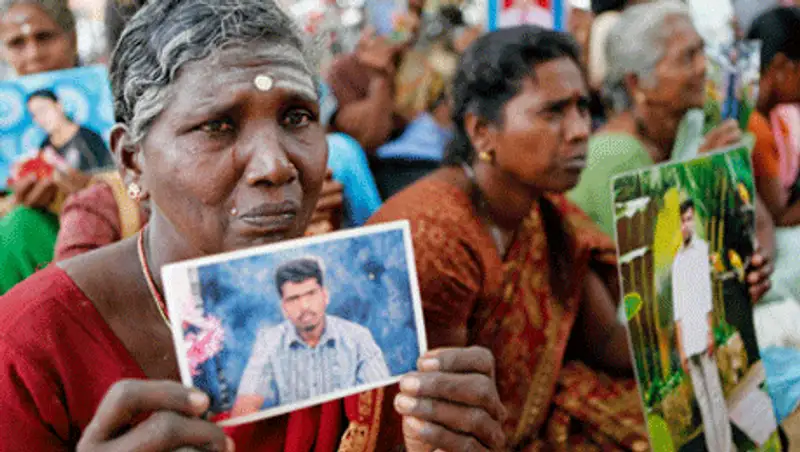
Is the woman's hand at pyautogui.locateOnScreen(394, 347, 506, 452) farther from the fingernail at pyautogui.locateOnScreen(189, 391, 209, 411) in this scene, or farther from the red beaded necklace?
the red beaded necklace

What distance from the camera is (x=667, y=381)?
1.66m

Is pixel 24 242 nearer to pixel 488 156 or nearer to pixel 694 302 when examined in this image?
pixel 488 156

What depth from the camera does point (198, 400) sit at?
98 centimetres

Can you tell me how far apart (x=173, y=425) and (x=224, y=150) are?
0.43 meters

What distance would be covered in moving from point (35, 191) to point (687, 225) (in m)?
1.78

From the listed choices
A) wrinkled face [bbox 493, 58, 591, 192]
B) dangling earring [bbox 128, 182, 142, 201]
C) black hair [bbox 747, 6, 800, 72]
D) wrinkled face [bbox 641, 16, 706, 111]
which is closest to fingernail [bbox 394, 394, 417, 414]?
dangling earring [bbox 128, 182, 142, 201]

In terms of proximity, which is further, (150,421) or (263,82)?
(263,82)

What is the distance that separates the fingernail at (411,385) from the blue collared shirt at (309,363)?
40mm

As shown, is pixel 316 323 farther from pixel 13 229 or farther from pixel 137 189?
pixel 13 229

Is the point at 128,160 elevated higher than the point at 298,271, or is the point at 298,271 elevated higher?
the point at 128,160

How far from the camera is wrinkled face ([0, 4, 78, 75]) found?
2.85m

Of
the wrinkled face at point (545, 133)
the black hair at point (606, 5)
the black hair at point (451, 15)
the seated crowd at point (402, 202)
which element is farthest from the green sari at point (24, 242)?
the black hair at point (606, 5)

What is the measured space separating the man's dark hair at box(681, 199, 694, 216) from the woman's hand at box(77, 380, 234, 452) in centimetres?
116

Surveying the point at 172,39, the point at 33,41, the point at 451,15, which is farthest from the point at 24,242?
the point at 451,15
